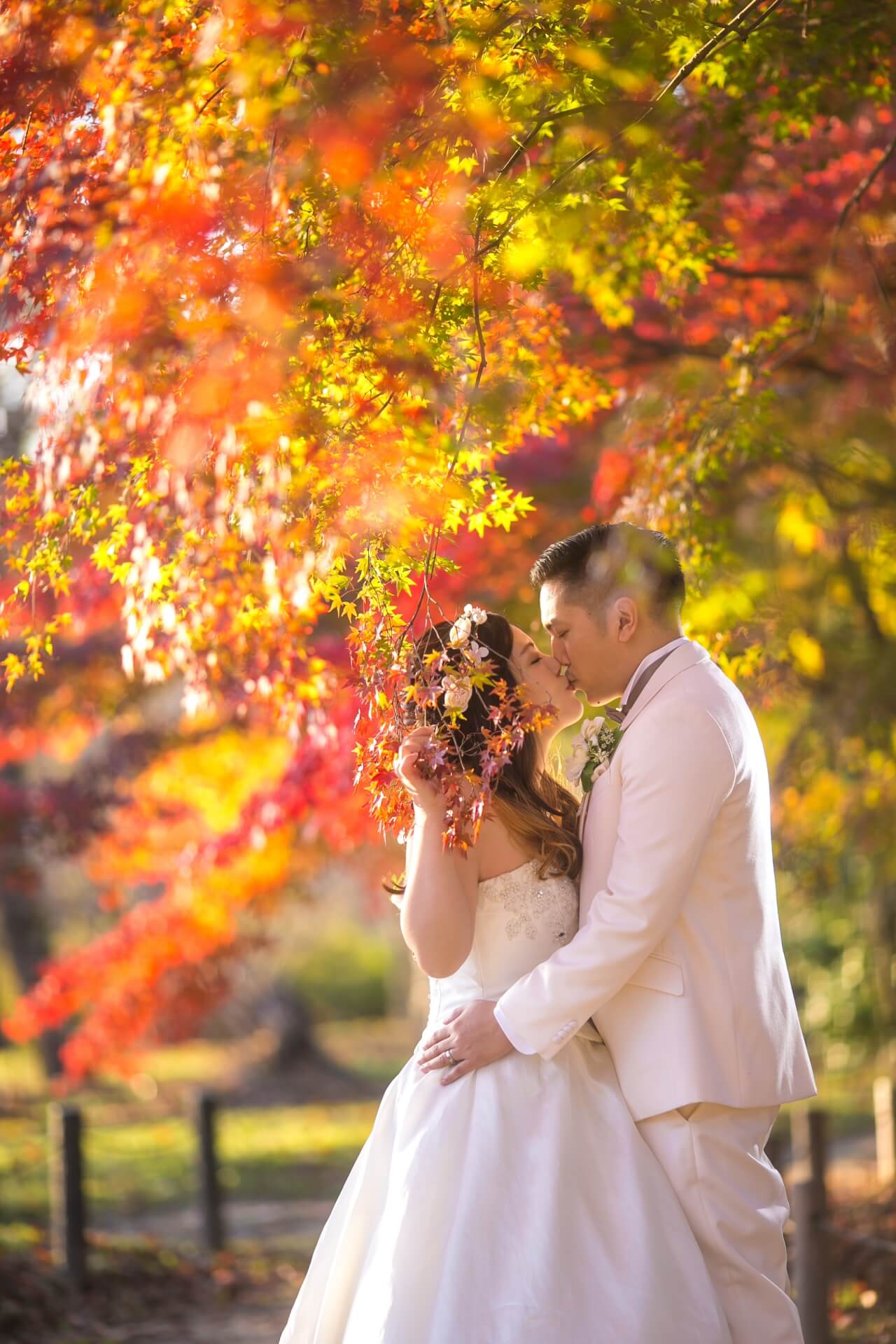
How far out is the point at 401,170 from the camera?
320 cm

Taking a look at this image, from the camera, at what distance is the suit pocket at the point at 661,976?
3070 millimetres

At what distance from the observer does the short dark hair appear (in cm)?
314

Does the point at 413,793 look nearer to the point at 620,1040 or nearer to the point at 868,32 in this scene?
the point at 620,1040

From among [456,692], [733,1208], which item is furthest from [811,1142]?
[456,692]

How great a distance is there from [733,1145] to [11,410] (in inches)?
143

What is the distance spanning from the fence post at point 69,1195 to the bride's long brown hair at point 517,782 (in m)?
4.30

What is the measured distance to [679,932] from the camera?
3.11 m

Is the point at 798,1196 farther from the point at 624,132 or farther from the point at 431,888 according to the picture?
the point at 624,132

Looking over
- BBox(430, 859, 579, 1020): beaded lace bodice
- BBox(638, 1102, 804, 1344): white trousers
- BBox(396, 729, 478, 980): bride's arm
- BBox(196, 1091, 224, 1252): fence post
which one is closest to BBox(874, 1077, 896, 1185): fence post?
BBox(196, 1091, 224, 1252): fence post

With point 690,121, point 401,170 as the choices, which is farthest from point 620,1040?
point 690,121

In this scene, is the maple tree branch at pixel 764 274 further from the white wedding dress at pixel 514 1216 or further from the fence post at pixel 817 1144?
the fence post at pixel 817 1144

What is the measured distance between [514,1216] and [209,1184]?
549 centimetres

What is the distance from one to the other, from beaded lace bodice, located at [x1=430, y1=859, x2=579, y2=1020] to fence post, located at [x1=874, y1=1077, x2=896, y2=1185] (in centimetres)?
418

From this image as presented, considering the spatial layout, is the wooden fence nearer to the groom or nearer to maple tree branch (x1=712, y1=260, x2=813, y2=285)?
the groom
